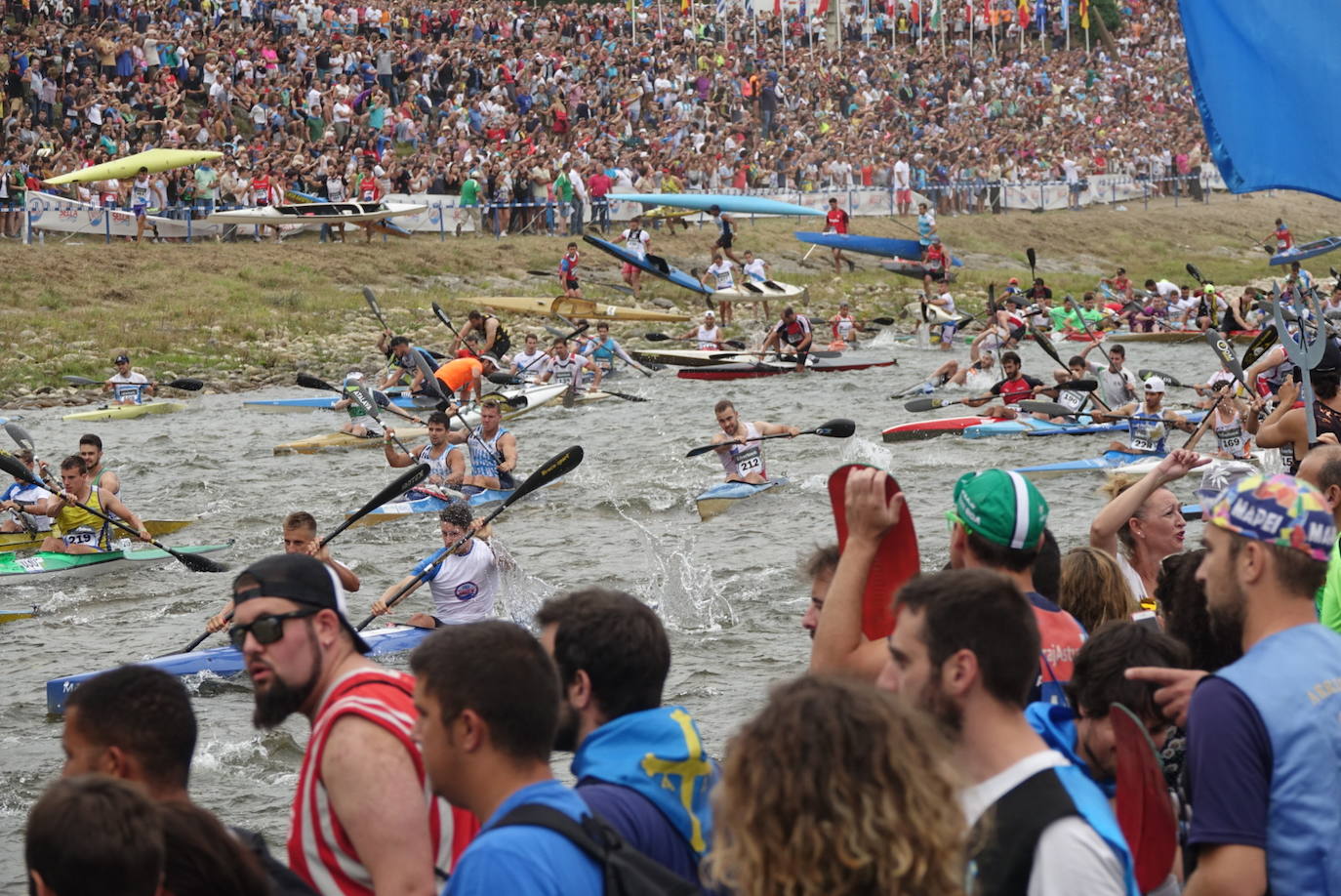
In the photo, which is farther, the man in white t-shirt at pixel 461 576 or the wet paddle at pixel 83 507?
the wet paddle at pixel 83 507

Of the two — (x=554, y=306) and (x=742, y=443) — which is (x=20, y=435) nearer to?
(x=742, y=443)

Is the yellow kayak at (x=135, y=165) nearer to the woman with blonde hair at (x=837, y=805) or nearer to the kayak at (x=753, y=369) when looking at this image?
the kayak at (x=753, y=369)

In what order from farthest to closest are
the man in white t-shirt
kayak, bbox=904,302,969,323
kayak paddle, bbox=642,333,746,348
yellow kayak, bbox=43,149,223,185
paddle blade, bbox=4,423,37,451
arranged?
1. kayak, bbox=904,302,969,323
2. kayak paddle, bbox=642,333,746,348
3. yellow kayak, bbox=43,149,223,185
4. paddle blade, bbox=4,423,37,451
5. the man in white t-shirt

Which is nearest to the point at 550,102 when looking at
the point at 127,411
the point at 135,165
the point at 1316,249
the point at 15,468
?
the point at 135,165

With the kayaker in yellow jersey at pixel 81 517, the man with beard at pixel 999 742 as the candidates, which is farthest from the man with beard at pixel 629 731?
the kayaker in yellow jersey at pixel 81 517

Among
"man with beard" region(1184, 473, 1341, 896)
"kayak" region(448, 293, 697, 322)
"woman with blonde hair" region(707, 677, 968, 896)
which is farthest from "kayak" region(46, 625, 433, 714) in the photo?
"kayak" region(448, 293, 697, 322)

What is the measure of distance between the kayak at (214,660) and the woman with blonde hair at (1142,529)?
4530mm

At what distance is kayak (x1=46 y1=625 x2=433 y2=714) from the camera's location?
29.9ft

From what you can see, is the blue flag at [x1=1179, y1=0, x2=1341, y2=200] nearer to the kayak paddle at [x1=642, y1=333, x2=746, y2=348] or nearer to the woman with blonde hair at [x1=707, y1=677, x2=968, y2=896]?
the woman with blonde hair at [x1=707, y1=677, x2=968, y2=896]

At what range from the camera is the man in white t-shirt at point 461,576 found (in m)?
9.63

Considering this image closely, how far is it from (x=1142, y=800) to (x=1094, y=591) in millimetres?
1726

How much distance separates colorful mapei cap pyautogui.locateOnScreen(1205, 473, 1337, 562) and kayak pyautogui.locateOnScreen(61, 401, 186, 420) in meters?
19.7

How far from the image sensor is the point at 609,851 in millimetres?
2551

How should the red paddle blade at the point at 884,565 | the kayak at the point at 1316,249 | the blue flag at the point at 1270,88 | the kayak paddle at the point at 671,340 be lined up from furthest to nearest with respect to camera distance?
the kayak paddle at the point at 671,340, the kayak at the point at 1316,249, the blue flag at the point at 1270,88, the red paddle blade at the point at 884,565
